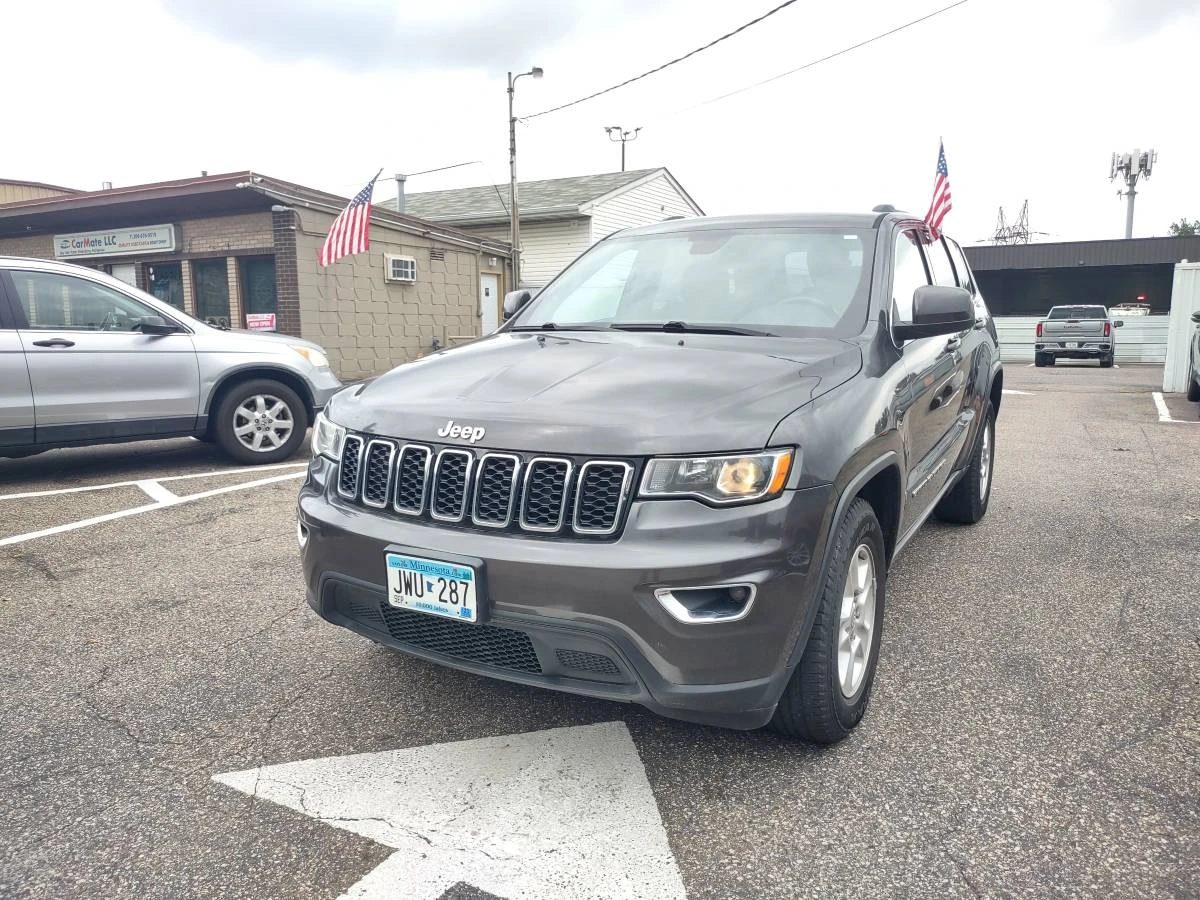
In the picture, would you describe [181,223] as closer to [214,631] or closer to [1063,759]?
[214,631]

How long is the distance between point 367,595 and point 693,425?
1.08 m

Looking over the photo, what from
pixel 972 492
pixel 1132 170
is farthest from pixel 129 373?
pixel 1132 170

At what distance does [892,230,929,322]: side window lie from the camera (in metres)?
3.46

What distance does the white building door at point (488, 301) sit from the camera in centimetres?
2012

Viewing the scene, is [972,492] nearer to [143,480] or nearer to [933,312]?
[933,312]

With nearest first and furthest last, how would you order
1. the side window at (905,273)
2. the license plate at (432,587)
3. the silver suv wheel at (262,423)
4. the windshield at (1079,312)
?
1. the license plate at (432,587)
2. the side window at (905,273)
3. the silver suv wheel at (262,423)
4. the windshield at (1079,312)

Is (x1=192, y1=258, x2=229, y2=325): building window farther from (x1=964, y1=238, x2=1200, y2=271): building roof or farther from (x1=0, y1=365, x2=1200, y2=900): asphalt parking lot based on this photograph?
(x1=964, y1=238, x2=1200, y2=271): building roof

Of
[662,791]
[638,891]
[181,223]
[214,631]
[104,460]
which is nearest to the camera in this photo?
[638,891]

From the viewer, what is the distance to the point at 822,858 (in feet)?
7.09

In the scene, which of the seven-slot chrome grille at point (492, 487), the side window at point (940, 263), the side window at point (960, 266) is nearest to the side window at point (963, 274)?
the side window at point (960, 266)

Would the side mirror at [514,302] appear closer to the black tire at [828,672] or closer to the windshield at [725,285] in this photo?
the windshield at [725,285]

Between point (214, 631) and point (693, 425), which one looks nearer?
point (693, 425)

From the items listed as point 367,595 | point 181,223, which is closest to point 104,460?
point 367,595

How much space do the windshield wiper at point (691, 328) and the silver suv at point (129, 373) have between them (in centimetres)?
485
